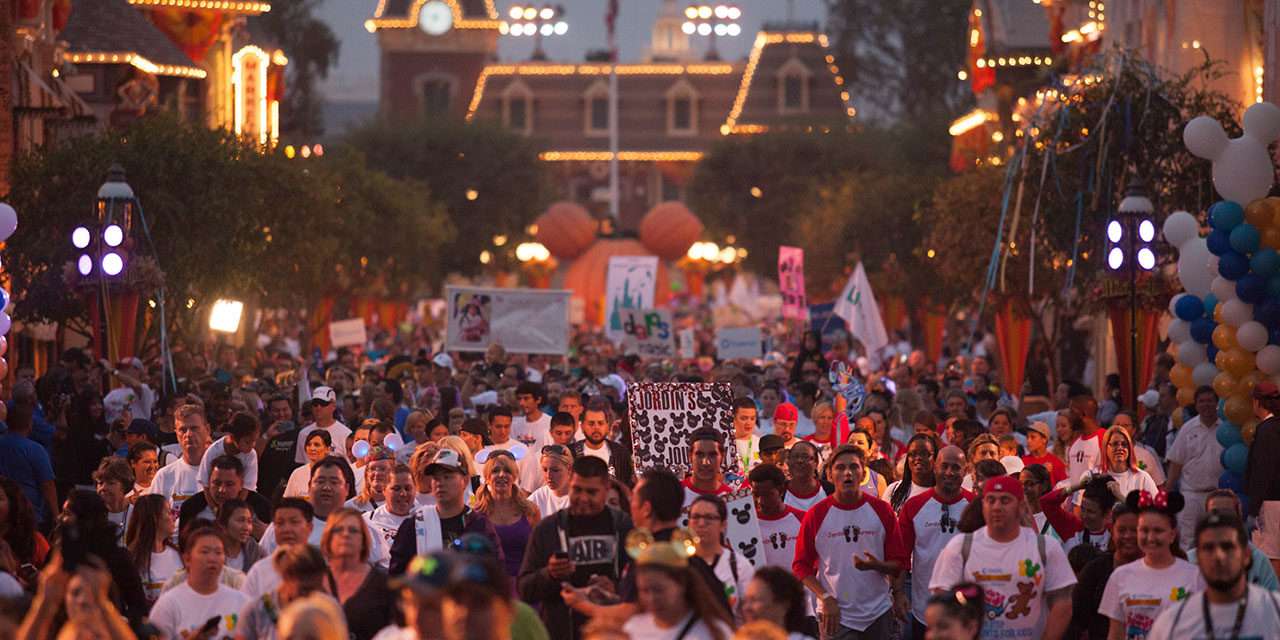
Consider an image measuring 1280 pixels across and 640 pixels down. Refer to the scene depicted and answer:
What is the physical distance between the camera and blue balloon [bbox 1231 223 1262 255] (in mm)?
18719

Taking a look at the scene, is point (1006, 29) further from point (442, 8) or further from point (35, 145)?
point (442, 8)

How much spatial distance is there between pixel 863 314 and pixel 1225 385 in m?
11.4

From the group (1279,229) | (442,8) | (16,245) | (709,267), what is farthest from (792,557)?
(442,8)

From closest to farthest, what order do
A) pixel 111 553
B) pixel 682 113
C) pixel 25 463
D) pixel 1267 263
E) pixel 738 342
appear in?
pixel 111 553
pixel 25 463
pixel 1267 263
pixel 738 342
pixel 682 113

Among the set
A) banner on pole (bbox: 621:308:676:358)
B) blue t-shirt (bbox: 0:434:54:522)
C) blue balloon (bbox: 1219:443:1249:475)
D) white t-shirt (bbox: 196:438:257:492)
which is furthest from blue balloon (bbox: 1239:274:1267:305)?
banner on pole (bbox: 621:308:676:358)

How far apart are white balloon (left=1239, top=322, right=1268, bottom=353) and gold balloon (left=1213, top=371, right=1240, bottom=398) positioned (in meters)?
0.27

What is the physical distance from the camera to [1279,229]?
18609 mm

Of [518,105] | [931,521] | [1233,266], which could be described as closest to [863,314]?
[1233,266]

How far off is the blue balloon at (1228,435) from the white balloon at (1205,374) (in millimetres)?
1577

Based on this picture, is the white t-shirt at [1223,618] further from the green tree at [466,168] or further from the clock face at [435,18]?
the clock face at [435,18]

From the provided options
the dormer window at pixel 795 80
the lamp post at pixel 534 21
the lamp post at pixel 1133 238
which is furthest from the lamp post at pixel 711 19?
the lamp post at pixel 1133 238

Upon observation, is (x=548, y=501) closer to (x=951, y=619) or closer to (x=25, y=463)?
(x=25, y=463)

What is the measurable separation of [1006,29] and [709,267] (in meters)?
19.3

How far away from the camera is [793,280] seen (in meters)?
35.8
